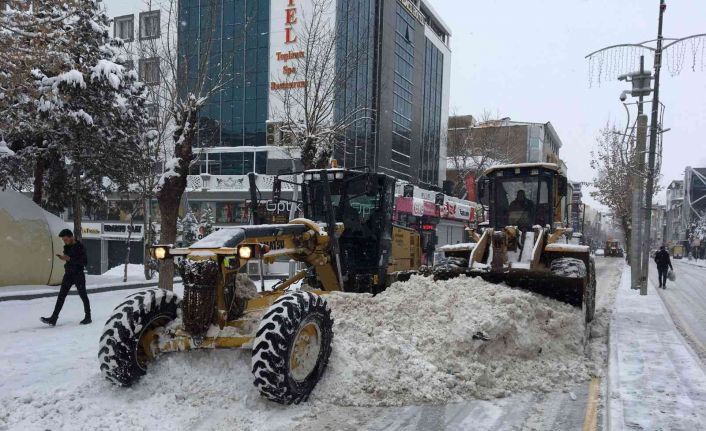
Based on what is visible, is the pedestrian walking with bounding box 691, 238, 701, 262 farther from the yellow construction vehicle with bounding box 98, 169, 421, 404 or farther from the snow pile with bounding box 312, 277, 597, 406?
the yellow construction vehicle with bounding box 98, 169, 421, 404

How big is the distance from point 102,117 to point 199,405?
39.5 ft

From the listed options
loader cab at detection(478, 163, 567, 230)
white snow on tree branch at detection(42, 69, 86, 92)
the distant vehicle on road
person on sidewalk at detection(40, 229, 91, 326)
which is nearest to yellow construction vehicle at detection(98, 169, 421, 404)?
person on sidewalk at detection(40, 229, 91, 326)

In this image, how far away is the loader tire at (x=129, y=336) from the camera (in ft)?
16.8

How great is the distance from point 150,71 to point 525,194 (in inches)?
410

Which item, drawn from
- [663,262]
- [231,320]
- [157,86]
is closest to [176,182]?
[157,86]

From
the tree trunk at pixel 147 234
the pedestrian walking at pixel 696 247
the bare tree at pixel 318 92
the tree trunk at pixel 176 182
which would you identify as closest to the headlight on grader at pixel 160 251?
the tree trunk at pixel 176 182

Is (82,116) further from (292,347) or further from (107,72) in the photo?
(292,347)

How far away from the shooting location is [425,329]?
611 cm

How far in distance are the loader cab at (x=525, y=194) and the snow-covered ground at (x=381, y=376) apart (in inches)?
126

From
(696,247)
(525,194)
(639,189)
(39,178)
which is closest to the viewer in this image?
(525,194)

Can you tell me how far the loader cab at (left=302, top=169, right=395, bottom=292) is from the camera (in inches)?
356

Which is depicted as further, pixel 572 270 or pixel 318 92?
pixel 318 92

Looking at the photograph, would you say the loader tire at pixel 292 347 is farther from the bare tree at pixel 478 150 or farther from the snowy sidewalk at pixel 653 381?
the bare tree at pixel 478 150

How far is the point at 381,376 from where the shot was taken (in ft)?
17.4
